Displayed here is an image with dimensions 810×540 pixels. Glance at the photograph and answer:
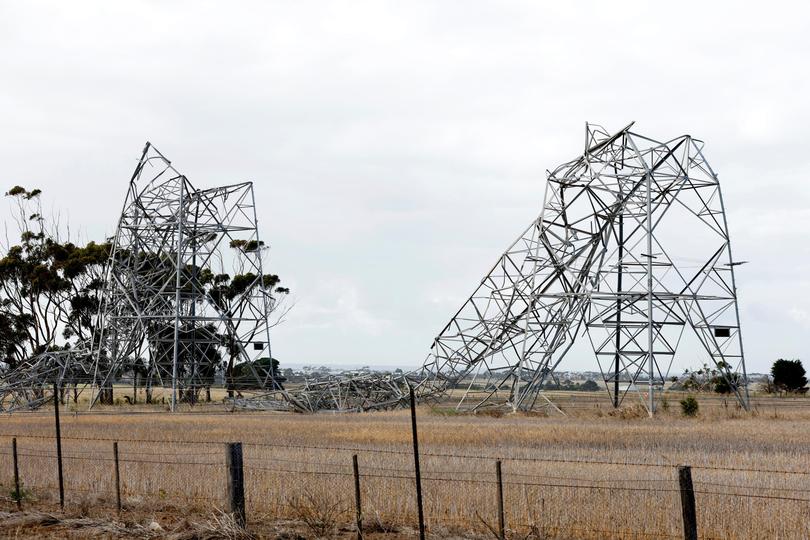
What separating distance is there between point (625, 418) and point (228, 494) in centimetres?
2748

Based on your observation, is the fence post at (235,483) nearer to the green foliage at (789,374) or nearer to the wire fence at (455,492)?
the wire fence at (455,492)

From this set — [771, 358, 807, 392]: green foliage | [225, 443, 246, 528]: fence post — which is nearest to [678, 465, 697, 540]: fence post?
[225, 443, 246, 528]: fence post

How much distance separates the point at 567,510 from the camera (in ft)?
52.3

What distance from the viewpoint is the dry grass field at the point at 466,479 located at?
15.5 metres

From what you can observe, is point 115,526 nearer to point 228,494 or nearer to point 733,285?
point 228,494

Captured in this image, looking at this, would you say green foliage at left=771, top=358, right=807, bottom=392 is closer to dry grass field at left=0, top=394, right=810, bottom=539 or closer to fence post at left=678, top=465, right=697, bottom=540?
dry grass field at left=0, top=394, right=810, bottom=539

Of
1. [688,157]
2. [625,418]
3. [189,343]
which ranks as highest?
[688,157]

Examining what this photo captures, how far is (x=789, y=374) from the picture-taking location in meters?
79.9

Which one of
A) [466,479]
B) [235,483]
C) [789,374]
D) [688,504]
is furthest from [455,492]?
[789,374]

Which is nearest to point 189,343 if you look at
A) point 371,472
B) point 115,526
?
point 371,472

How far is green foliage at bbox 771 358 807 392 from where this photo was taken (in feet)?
259

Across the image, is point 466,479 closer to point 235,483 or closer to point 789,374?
point 235,483

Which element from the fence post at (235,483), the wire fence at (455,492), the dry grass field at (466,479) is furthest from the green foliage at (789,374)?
the fence post at (235,483)

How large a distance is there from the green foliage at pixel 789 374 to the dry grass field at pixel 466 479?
45.4 m
